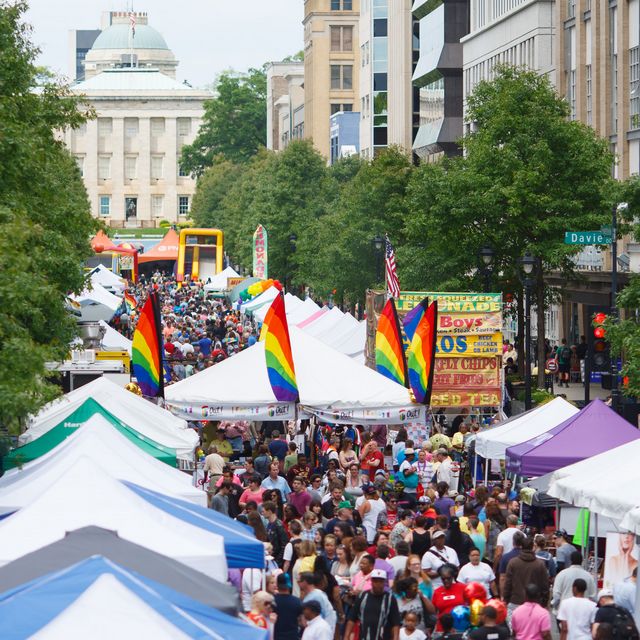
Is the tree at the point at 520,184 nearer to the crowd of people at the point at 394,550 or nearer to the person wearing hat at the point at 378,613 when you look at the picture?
the crowd of people at the point at 394,550

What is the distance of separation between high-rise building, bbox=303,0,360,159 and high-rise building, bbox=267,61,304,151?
9469 millimetres

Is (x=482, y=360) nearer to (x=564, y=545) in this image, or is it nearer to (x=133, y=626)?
(x=564, y=545)

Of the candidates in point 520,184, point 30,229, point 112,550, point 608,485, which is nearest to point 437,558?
point 608,485

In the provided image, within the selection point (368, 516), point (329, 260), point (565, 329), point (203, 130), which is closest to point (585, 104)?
point (565, 329)

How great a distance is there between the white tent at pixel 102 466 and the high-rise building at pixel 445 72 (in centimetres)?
5268

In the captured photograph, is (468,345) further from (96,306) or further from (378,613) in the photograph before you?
(96,306)

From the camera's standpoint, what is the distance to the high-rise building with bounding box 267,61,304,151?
5674 inches

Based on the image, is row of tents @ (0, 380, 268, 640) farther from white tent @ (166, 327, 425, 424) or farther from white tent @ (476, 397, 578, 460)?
white tent @ (476, 397, 578, 460)

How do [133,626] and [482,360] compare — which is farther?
[482,360]

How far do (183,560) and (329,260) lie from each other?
47922 mm

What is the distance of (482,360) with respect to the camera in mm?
29719

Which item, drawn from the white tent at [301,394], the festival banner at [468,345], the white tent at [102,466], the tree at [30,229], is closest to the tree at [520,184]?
the festival banner at [468,345]

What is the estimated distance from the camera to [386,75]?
321ft

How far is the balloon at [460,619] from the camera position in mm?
14625
